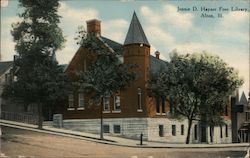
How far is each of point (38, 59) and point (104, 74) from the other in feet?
2.91

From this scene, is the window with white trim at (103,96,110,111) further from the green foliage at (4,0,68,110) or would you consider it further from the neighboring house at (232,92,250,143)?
the neighboring house at (232,92,250,143)

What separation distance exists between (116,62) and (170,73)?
78 cm

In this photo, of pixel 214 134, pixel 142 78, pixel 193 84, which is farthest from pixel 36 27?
pixel 214 134

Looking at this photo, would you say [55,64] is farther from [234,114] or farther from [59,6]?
[234,114]

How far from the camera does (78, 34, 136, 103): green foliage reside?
7.12m

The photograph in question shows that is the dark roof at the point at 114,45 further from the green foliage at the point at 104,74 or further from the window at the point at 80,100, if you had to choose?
the window at the point at 80,100

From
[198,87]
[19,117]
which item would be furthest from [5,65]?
[198,87]

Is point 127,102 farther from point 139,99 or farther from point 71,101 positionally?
point 71,101

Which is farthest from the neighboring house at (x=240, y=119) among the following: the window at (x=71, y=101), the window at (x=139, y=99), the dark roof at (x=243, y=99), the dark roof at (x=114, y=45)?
the window at (x=71, y=101)

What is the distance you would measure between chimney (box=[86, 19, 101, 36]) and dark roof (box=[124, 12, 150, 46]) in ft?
1.29

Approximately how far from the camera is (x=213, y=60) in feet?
23.8

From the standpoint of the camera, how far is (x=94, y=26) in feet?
23.1

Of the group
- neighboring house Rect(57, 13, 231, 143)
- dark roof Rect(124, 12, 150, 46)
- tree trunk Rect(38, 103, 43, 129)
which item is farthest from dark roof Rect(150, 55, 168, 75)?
tree trunk Rect(38, 103, 43, 129)

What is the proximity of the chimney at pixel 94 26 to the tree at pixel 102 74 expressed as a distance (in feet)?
0.22
